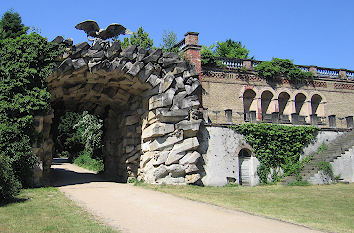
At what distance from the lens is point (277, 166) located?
20469 mm

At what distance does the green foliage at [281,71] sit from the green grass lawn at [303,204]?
10.8 m

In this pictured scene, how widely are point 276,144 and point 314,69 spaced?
10184mm

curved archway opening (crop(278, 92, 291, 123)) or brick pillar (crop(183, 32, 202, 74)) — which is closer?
brick pillar (crop(183, 32, 202, 74))

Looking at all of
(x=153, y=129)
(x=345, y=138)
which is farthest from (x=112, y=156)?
(x=345, y=138)

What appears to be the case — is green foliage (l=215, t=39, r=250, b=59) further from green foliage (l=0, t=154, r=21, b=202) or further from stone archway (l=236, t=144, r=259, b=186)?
green foliage (l=0, t=154, r=21, b=202)

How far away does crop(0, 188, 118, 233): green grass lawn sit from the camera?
7766 mm

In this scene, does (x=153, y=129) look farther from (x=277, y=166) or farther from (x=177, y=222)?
(x=177, y=222)

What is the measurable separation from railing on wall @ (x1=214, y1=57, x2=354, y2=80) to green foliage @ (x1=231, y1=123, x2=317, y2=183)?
6622mm

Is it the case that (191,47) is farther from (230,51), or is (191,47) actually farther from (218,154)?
(230,51)

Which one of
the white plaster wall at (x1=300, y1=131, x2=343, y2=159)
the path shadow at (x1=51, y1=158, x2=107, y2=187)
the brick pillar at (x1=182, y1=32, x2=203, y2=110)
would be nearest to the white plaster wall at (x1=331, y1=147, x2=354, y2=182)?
the white plaster wall at (x1=300, y1=131, x2=343, y2=159)

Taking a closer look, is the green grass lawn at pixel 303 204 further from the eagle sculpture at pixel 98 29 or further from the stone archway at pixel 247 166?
the eagle sculpture at pixel 98 29

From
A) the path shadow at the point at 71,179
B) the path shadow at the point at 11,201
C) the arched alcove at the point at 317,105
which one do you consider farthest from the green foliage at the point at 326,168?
the path shadow at the point at 11,201

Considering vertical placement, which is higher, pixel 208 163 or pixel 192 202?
pixel 208 163

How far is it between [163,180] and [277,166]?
7063 millimetres
